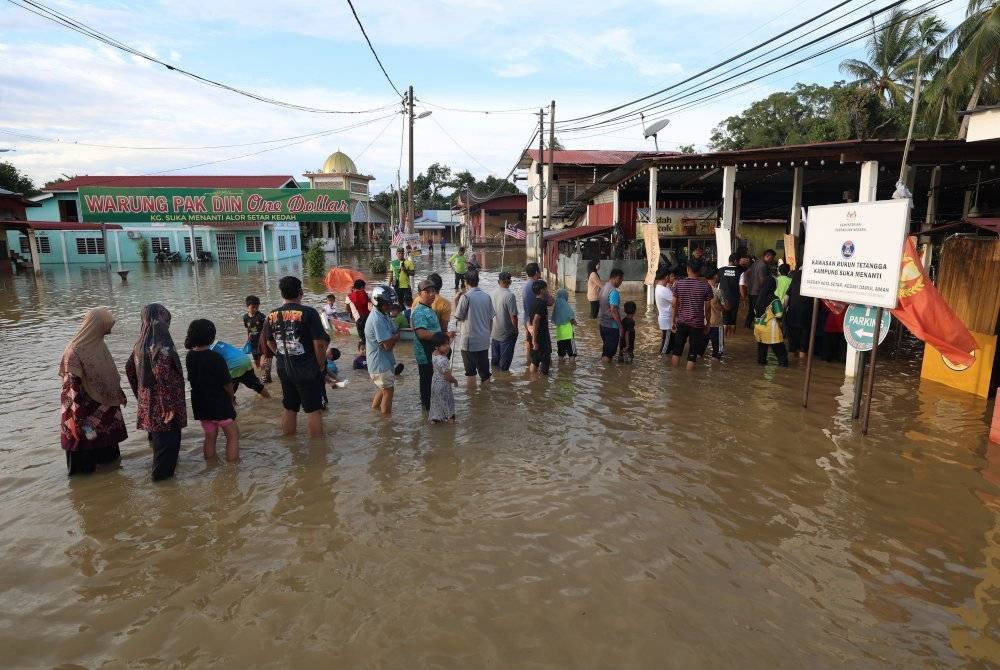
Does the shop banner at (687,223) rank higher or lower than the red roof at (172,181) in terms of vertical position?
lower

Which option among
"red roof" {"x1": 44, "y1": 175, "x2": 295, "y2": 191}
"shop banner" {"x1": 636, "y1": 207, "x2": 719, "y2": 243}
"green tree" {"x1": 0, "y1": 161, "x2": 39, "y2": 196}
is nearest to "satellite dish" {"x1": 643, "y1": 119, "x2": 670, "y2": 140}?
"shop banner" {"x1": 636, "y1": 207, "x2": 719, "y2": 243}

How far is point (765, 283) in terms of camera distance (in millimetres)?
8930

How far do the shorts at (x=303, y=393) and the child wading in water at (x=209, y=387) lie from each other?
1.75 ft

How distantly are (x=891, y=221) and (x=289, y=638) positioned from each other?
5820 millimetres

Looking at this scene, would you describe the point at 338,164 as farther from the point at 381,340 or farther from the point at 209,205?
the point at 381,340

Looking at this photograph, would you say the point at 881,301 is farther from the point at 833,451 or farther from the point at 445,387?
the point at 445,387

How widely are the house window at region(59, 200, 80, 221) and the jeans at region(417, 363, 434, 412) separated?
44.1 meters

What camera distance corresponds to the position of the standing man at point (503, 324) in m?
8.00

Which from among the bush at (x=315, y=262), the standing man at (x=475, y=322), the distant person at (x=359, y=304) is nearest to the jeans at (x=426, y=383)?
the standing man at (x=475, y=322)

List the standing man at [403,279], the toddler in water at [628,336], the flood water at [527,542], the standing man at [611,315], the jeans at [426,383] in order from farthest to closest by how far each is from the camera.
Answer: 1. the standing man at [403,279]
2. the toddler in water at [628,336]
3. the standing man at [611,315]
4. the jeans at [426,383]
5. the flood water at [527,542]

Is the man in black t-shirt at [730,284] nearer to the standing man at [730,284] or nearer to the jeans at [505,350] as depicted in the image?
the standing man at [730,284]

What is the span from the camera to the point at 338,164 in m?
54.0

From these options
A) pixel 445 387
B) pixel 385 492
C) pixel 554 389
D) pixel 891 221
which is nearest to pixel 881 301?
pixel 891 221

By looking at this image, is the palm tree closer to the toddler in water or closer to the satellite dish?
the satellite dish
